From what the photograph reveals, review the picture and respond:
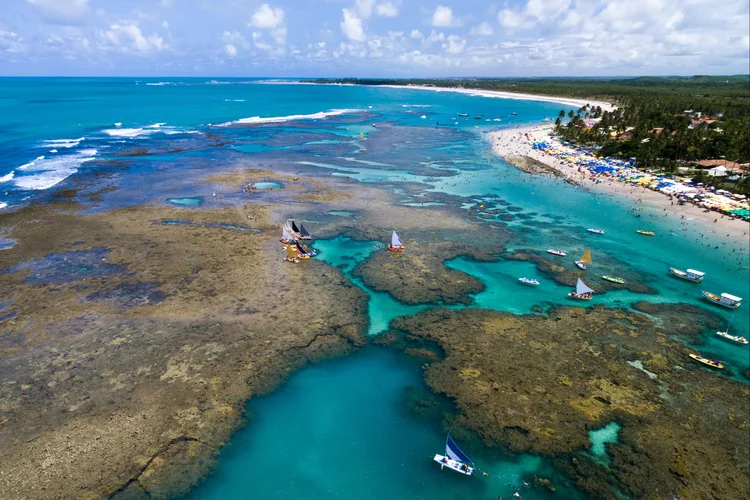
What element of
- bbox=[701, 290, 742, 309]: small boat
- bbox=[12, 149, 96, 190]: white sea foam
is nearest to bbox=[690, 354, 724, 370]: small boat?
bbox=[701, 290, 742, 309]: small boat

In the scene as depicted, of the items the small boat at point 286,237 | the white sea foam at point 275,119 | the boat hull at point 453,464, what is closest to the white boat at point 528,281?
the boat hull at point 453,464

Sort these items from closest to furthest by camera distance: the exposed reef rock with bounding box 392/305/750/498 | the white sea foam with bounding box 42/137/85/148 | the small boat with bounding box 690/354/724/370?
the exposed reef rock with bounding box 392/305/750/498
the small boat with bounding box 690/354/724/370
the white sea foam with bounding box 42/137/85/148

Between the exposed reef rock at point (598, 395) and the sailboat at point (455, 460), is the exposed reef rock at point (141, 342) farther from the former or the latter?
the sailboat at point (455, 460)

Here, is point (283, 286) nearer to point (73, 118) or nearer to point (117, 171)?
point (117, 171)

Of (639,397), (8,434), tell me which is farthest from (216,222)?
(639,397)

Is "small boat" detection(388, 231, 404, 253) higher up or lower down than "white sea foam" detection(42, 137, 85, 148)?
lower down

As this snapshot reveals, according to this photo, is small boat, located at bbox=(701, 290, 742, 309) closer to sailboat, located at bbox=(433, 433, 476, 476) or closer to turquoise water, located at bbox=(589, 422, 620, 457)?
turquoise water, located at bbox=(589, 422, 620, 457)

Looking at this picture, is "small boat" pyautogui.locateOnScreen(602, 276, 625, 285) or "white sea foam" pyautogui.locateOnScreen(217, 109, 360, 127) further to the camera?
"white sea foam" pyautogui.locateOnScreen(217, 109, 360, 127)
